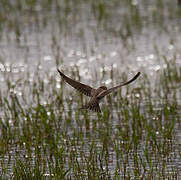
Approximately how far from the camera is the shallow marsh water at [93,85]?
7.62 metres

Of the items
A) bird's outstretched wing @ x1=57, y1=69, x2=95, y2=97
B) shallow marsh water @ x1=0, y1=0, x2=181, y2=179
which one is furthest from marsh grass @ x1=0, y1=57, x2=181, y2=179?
bird's outstretched wing @ x1=57, y1=69, x2=95, y2=97

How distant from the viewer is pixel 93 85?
37.4 ft

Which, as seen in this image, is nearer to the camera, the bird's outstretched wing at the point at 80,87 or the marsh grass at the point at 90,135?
the bird's outstretched wing at the point at 80,87

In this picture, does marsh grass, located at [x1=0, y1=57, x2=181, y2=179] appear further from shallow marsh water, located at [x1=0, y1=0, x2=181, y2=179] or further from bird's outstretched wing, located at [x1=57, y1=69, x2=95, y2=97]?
bird's outstretched wing, located at [x1=57, y1=69, x2=95, y2=97]

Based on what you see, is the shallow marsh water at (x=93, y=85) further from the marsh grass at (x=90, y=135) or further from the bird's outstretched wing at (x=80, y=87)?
the bird's outstretched wing at (x=80, y=87)

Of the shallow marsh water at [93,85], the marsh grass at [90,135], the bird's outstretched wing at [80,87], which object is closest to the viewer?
the bird's outstretched wing at [80,87]

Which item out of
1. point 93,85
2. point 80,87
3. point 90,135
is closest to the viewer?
point 80,87

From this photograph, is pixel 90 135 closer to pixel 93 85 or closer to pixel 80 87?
pixel 80 87

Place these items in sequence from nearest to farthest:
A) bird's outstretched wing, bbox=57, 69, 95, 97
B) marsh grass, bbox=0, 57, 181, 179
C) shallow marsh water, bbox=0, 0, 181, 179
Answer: bird's outstretched wing, bbox=57, 69, 95, 97
marsh grass, bbox=0, 57, 181, 179
shallow marsh water, bbox=0, 0, 181, 179

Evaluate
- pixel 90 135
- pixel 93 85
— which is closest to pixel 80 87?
pixel 90 135

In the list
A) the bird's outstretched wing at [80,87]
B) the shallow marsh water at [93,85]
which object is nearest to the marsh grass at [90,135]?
the shallow marsh water at [93,85]

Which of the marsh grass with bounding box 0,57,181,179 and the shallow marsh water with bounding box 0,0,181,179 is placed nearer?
the marsh grass with bounding box 0,57,181,179

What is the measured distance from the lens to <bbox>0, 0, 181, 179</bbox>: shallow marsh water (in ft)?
25.0

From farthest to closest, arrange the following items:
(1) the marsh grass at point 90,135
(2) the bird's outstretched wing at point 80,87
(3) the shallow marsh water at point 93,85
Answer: (3) the shallow marsh water at point 93,85 → (1) the marsh grass at point 90,135 → (2) the bird's outstretched wing at point 80,87
